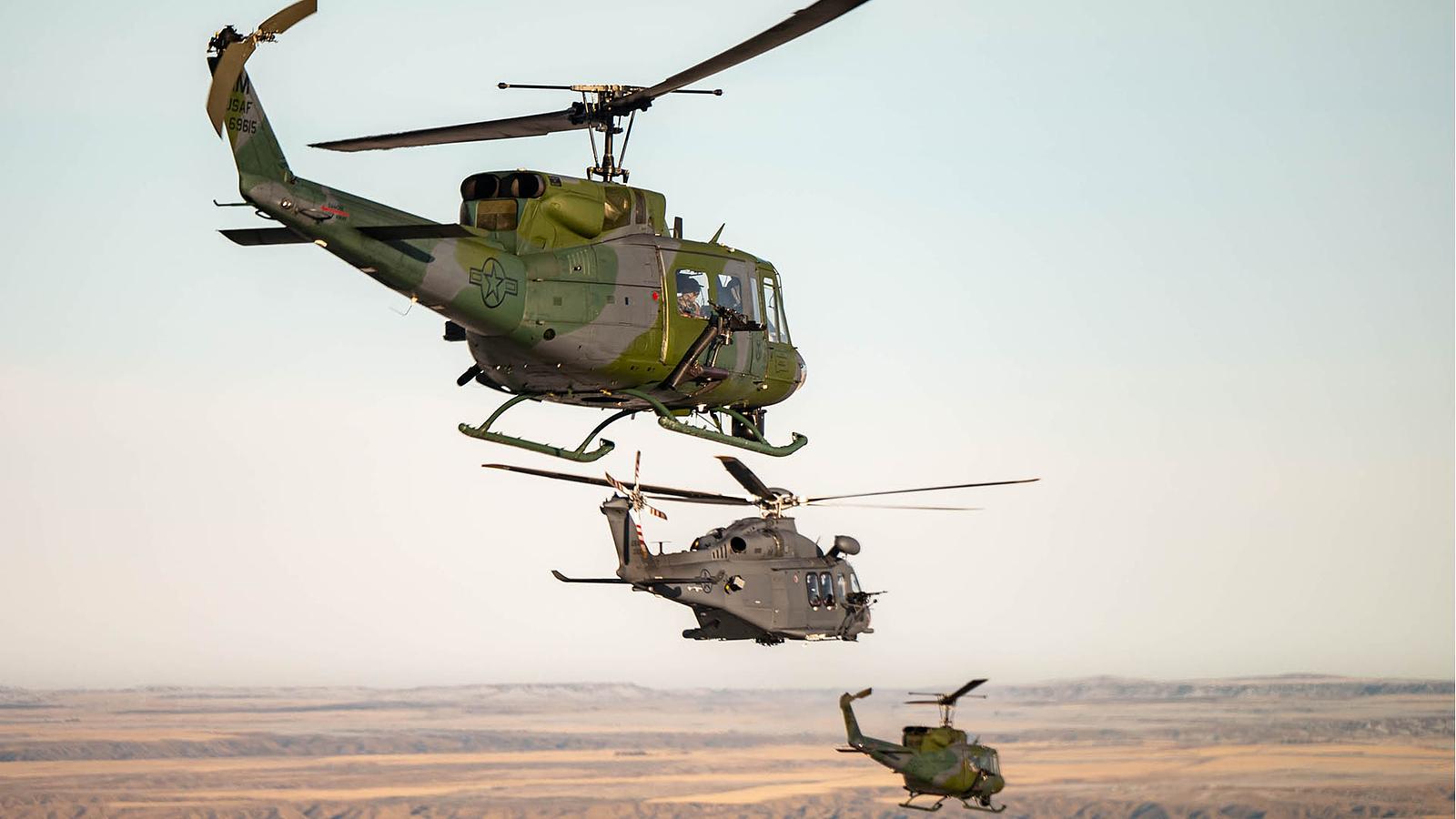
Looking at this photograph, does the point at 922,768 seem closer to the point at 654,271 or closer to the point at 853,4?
the point at 654,271

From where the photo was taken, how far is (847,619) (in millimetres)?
29469

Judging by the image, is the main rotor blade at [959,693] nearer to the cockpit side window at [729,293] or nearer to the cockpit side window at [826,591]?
the cockpit side window at [826,591]

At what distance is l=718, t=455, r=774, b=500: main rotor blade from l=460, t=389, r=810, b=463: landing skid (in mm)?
1010

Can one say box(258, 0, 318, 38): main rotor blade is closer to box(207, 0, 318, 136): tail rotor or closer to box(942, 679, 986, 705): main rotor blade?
box(207, 0, 318, 136): tail rotor

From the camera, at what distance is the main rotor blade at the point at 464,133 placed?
2612 cm

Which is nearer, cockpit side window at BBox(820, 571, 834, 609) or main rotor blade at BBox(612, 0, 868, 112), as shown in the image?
main rotor blade at BBox(612, 0, 868, 112)

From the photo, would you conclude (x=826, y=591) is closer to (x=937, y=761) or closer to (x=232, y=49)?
(x=937, y=761)

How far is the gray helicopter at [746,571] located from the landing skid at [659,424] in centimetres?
93

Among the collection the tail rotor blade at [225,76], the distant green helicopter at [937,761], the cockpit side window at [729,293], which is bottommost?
the distant green helicopter at [937,761]

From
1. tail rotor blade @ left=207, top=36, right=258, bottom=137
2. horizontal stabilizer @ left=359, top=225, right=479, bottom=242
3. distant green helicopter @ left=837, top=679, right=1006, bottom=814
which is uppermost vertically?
tail rotor blade @ left=207, top=36, right=258, bottom=137

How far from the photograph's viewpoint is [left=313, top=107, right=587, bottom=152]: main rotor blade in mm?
26125

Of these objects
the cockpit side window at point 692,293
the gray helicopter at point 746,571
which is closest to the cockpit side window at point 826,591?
the gray helicopter at point 746,571

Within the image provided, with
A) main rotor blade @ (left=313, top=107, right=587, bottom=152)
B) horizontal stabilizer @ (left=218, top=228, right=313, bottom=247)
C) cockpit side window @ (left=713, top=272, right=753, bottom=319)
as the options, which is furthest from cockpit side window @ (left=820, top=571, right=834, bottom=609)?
horizontal stabilizer @ (left=218, top=228, right=313, bottom=247)

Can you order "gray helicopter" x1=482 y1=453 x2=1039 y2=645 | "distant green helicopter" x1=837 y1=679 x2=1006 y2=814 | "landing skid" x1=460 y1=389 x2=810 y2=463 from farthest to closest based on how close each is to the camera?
"distant green helicopter" x1=837 y1=679 x2=1006 y2=814 < "gray helicopter" x1=482 y1=453 x2=1039 y2=645 < "landing skid" x1=460 y1=389 x2=810 y2=463
